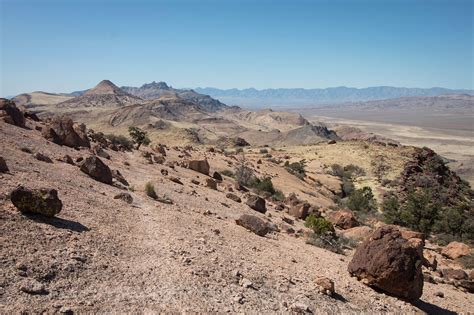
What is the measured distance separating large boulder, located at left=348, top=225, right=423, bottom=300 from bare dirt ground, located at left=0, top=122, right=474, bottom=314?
0.90 feet

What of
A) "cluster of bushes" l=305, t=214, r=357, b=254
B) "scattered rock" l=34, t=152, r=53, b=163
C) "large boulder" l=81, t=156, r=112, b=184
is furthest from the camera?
"scattered rock" l=34, t=152, r=53, b=163

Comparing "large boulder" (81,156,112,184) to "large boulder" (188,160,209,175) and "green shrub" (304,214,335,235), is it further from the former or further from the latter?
"large boulder" (188,160,209,175)

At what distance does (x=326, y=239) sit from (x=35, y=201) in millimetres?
9399

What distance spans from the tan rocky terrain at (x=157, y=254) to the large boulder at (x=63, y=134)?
115 cm

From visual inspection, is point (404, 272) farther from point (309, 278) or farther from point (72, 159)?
point (72, 159)

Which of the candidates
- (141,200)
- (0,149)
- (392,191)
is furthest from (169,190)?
(392,191)

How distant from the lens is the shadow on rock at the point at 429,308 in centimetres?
1007

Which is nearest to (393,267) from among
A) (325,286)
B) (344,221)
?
(325,286)

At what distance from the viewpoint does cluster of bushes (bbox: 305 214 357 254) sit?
46.0 feet

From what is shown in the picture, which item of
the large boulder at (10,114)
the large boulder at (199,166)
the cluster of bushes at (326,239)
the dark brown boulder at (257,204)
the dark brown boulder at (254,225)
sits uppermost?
the large boulder at (10,114)

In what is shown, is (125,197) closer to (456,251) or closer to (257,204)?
(257,204)

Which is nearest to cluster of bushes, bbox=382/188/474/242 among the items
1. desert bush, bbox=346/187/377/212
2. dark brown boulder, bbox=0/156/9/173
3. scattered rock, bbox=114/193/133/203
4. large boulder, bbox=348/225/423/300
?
desert bush, bbox=346/187/377/212

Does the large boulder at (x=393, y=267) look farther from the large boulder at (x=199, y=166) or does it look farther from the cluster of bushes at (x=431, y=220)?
the large boulder at (x=199, y=166)

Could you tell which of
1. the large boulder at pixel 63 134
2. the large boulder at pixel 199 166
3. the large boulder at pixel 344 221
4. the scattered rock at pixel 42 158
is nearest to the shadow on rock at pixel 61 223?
the scattered rock at pixel 42 158
